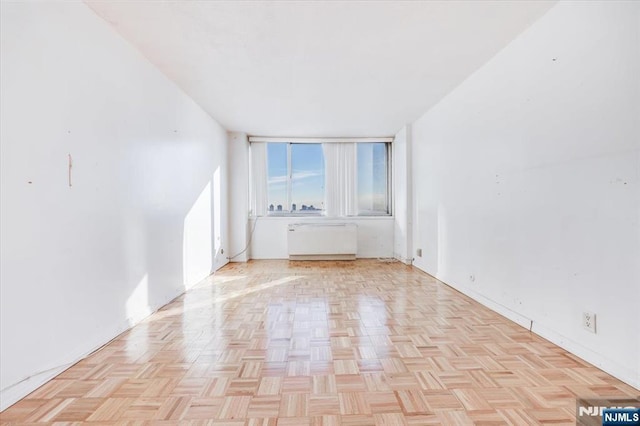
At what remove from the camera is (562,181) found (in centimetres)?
209

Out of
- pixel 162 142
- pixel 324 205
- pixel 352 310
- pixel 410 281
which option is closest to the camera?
pixel 352 310

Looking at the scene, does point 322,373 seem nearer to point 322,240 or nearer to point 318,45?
point 318,45

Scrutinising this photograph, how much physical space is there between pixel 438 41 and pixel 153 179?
2.71 metres

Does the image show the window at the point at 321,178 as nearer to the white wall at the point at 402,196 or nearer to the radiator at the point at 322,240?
the white wall at the point at 402,196

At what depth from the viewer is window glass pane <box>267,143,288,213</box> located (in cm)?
624

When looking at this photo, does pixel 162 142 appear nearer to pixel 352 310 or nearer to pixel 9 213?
pixel 9 213

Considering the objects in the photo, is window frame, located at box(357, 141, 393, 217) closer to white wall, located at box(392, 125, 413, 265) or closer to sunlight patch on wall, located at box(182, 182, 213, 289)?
white wall, located at box(392, 125, 413, 265)

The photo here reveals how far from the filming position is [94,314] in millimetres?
2127

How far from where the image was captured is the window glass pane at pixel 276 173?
6.24 meters

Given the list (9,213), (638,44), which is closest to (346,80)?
(638,44)

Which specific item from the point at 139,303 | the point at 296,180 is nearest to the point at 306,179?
the point at 296,180

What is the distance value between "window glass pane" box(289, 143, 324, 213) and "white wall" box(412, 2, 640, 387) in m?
3.25

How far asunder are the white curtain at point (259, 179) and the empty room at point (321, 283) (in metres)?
2.05

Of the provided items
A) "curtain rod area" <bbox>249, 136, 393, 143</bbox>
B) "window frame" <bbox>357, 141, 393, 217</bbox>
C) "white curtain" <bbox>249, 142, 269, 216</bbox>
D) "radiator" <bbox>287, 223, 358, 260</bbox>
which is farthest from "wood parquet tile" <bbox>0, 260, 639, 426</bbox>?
"curtain rod area" <bbox>249, 136, 393, 143</bbox>
